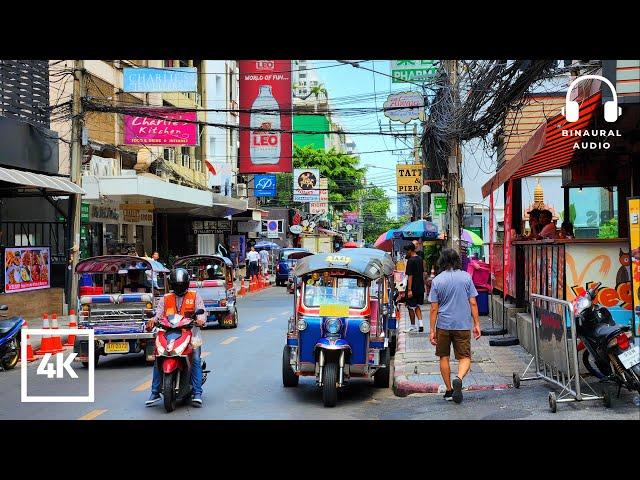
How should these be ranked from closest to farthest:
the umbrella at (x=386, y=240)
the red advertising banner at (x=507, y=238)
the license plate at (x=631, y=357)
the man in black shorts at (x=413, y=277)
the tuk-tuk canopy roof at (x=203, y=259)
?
the license plate at (x=631, y=357)
the red advertising banner at (x=507, y=238)
the man in black shorts at (x=413, y=277)
the tuk-tuk canopy roof at (x=203, y=259)
the umbrella at (x=386, y=240)

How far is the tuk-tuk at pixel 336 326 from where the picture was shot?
35.8 feet

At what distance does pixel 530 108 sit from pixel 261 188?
23.5 meters

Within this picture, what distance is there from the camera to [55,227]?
87.8ft

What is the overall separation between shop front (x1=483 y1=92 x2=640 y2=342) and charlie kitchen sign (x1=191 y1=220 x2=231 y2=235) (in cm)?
2586

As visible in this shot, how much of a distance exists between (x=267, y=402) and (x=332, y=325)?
1.29 metres

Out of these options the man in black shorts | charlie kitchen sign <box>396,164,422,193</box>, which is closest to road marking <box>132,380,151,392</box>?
the man in black shorts

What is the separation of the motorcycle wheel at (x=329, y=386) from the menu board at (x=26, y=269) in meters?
13.3

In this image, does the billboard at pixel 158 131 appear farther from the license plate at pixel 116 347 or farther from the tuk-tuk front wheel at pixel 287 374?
the tuk-tuk front wheel at pixel 287 374

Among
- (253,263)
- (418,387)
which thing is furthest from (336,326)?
(253,263)

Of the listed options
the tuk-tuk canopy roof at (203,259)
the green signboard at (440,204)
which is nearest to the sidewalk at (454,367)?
the tuk-tuk canopy roof at (203,259)

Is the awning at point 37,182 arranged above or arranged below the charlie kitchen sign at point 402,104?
below

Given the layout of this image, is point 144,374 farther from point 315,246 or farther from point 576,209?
point 315,246

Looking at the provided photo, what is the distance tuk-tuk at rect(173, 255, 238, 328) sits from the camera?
20875 mm

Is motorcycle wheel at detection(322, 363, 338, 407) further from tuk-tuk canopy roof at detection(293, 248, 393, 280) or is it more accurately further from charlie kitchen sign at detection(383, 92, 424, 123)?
charlie kitchen sign at detection(383, 92, 424, 123)
